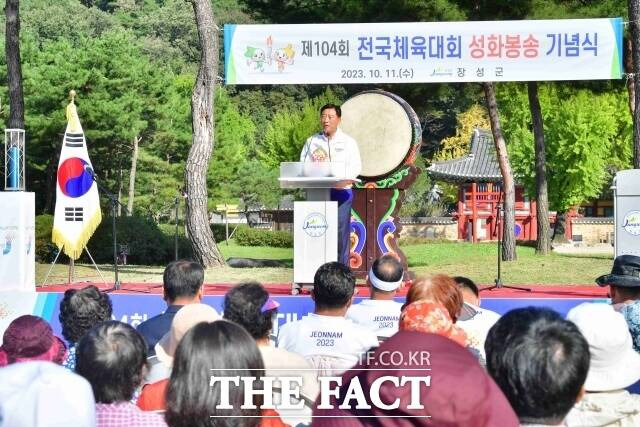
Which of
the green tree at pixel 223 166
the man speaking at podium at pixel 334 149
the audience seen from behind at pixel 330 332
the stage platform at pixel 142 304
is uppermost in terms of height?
the green tree at pixel 223 166

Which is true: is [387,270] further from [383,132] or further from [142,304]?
[383,132]

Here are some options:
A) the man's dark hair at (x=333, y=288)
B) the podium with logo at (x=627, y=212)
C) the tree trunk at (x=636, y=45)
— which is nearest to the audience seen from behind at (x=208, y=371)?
the man's dark hair at (x=333, y=288)

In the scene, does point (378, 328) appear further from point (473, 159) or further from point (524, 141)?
point (473, 159)

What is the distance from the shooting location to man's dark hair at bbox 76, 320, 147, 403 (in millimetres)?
2691

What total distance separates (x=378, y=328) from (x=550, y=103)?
23995 millimetres

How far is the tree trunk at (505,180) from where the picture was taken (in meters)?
16.9

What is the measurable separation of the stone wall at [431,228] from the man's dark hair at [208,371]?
29.2 m

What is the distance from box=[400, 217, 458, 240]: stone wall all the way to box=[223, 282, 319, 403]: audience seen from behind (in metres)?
27.9

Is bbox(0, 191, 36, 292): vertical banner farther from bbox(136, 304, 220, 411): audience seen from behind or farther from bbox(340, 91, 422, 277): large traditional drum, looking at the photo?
bbox(136, 304, 220, 411): audience seen from behind

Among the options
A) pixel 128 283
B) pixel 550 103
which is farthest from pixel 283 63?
pixel 550 103

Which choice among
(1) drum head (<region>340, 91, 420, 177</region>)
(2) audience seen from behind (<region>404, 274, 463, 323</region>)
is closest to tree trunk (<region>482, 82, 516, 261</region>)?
(1) drum head (<region>340, 91, 420, 177</region>)

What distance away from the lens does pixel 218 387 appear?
7.64 feet

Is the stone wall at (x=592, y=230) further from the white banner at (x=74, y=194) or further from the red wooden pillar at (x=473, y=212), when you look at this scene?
the white banner at (x=74, y=194)

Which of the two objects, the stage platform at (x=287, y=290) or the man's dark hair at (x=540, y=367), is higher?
the man's dark hair at (x=540, y=367)
